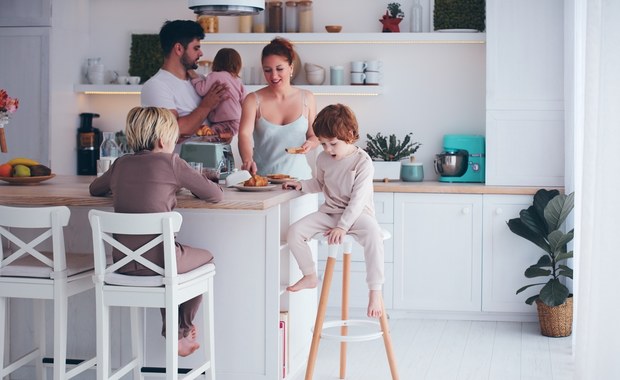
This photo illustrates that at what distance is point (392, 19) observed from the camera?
6.27 metres

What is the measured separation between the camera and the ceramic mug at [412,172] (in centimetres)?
621

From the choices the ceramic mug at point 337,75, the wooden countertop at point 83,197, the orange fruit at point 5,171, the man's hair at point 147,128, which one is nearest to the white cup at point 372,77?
the ceramic mug at point 337,75

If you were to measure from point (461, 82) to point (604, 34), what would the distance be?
2821mm

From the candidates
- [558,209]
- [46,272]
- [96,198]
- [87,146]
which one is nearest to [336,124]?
[96,198]

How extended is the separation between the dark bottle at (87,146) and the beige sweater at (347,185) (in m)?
2.92

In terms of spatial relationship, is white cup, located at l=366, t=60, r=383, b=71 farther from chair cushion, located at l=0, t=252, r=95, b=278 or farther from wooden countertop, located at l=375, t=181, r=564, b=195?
chair cushion, located at l=0, t=252, r=95, b=278

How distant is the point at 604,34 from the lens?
→ 3590mm

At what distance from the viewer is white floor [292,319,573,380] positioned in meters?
4.60

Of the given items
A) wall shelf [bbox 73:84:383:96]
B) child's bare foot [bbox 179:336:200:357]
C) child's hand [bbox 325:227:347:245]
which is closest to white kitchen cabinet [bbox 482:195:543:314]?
wall shelf [bbox 73:84:383:96]

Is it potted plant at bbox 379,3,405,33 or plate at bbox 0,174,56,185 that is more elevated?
potted plant at bbox 379,3,405,33

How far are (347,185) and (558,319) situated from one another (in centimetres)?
197

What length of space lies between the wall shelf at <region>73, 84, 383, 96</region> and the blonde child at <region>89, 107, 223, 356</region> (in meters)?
2.65

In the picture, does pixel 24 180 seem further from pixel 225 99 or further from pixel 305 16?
pixel 305 16

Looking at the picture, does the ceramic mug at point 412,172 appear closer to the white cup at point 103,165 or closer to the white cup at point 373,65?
the white cup at point 373,65
